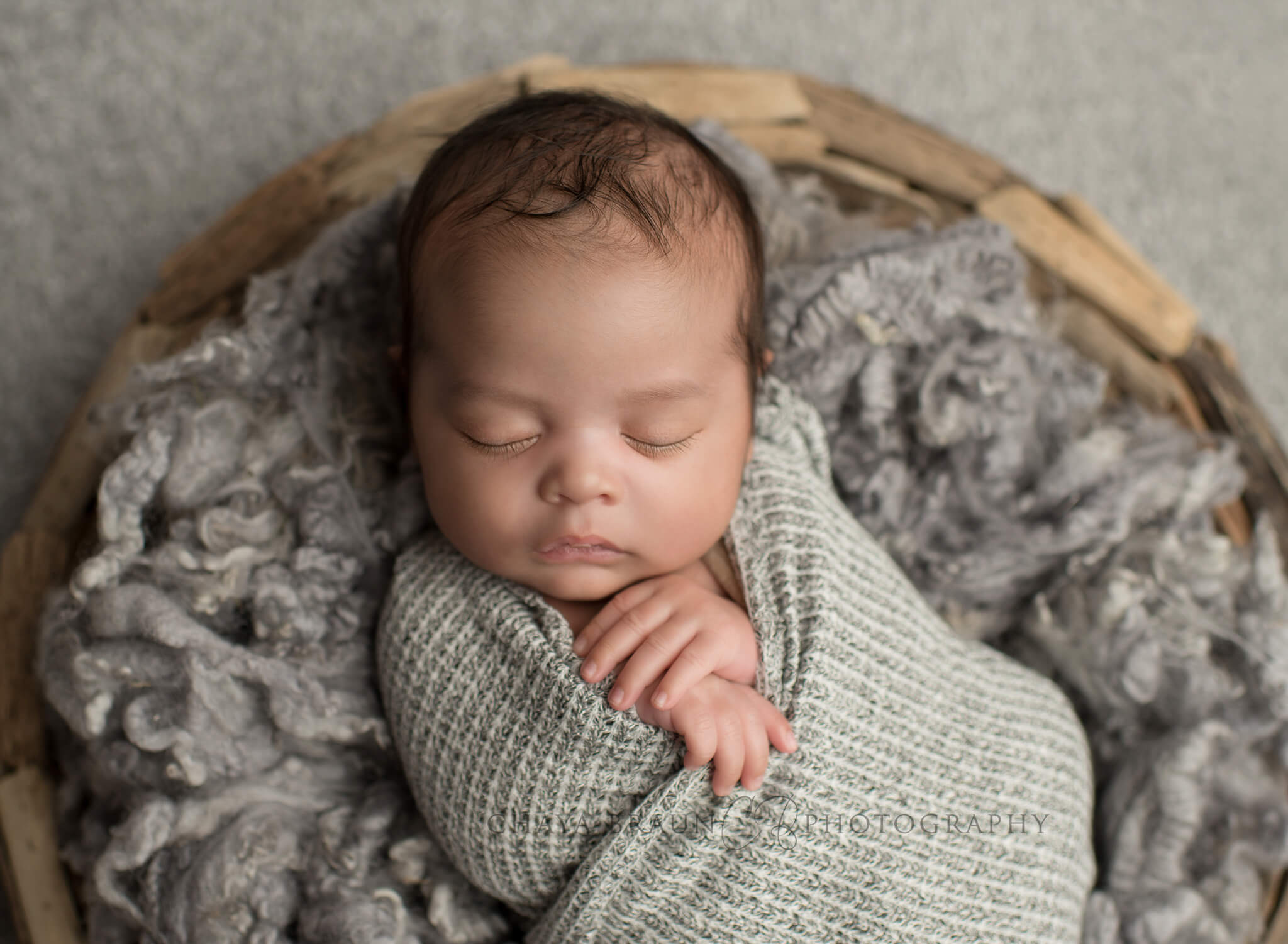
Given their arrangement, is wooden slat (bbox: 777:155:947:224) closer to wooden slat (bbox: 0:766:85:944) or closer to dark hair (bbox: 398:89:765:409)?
dark hair (bbox: 398:89:765:409)

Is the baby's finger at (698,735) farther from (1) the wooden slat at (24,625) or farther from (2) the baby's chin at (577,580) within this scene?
(1) the wooden slat at (24,625)

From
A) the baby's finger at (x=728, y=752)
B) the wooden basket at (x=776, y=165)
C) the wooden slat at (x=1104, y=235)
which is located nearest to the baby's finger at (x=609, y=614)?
the baby's finger at (x=728, y=752)

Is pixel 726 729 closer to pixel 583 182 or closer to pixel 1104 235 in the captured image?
pixel 583 182

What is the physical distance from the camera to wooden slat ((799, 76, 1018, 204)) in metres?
1.09

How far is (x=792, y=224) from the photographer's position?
103 centimetres

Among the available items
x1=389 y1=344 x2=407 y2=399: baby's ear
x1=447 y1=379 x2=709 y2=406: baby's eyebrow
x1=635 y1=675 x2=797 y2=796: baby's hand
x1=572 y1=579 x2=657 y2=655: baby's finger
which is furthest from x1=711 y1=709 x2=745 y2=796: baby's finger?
x1=389 y1=344 x2=407 y2=399: baby's ear

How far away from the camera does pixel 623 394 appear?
722mm

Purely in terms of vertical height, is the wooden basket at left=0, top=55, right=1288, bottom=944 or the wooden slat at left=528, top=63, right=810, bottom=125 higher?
the wooden slat at left=528, top=63, right=810, bottom=125

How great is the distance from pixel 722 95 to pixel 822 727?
2.24ft

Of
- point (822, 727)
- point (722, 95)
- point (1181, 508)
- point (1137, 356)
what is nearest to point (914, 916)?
point (822, 727)

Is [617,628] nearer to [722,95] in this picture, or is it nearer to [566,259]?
[566,259]

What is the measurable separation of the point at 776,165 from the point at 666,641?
2.02 feet

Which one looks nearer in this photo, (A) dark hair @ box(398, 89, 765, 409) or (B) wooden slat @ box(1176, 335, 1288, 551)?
(A) dark hair @ box(398, 89, 765, 409)

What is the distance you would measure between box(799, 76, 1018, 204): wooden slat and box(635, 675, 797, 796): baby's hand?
2.08ft
